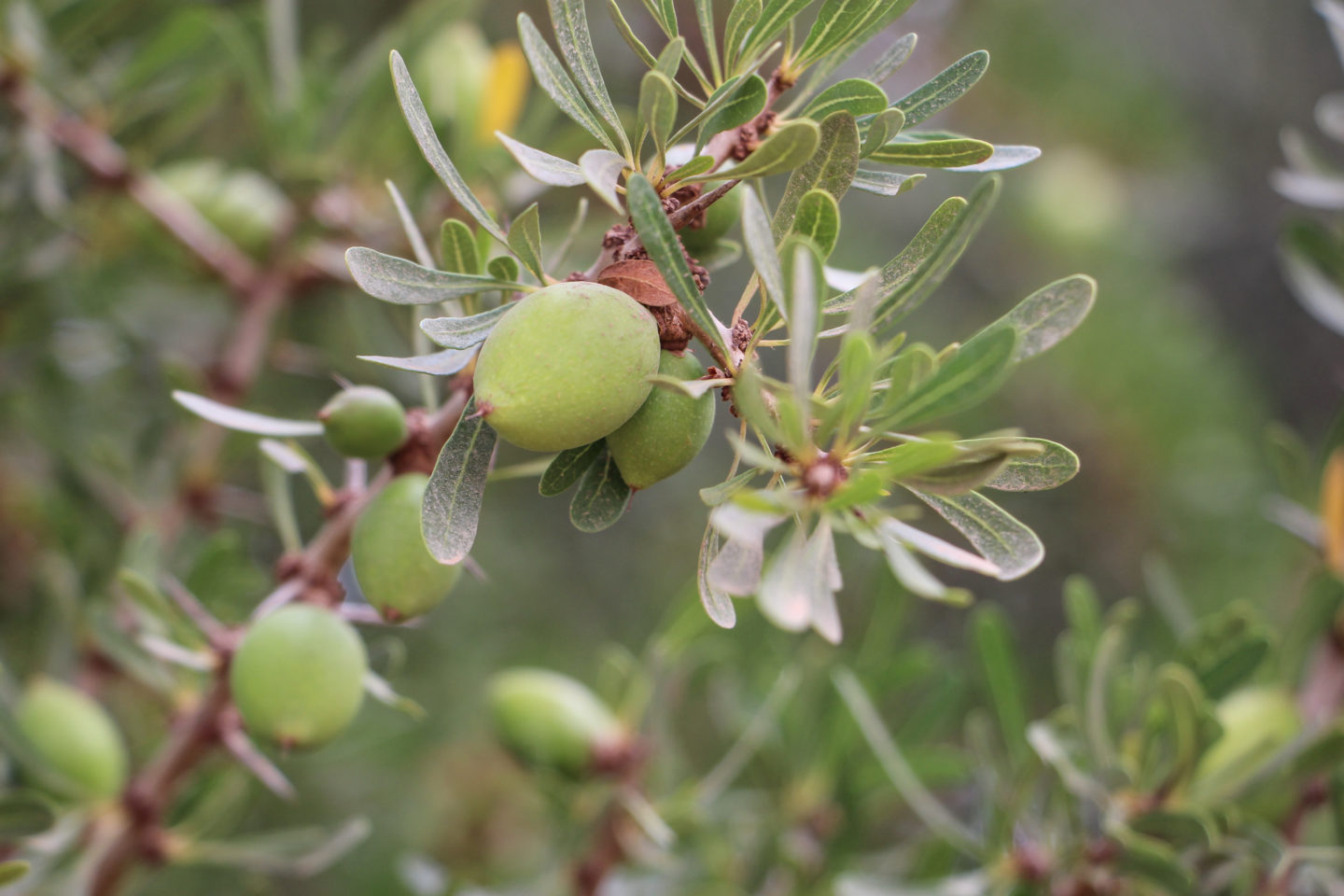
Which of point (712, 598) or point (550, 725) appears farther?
point (550, 725)

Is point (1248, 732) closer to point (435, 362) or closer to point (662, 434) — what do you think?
point (662, 434)

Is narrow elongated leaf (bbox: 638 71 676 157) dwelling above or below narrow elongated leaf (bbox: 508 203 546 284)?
above

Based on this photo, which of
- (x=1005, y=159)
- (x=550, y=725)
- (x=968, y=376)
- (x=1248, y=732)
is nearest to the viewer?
(x=968, y=376)

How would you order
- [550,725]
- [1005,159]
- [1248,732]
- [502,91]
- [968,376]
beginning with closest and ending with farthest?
[968,376] → [1005,159] → [1248,732] → [550,725] → [502,91]

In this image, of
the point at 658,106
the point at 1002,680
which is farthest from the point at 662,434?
the point at 1002,680

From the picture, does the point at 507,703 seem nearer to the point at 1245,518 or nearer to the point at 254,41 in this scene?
the point at 254,41

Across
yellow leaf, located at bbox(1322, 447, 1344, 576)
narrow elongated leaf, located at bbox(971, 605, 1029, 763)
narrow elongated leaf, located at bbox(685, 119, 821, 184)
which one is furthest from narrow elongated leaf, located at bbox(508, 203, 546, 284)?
yellow leaf, located at bbox(1322, 447, 1344, 576)

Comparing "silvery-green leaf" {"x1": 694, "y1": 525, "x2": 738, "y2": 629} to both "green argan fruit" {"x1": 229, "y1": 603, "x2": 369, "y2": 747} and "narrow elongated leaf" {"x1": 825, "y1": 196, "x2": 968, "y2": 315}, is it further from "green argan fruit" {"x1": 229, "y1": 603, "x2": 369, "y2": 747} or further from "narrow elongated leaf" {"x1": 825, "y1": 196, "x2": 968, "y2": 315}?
"green argan fruit" {"x1": 229, "y1": 603, "x2": 369, "y2": 747}
